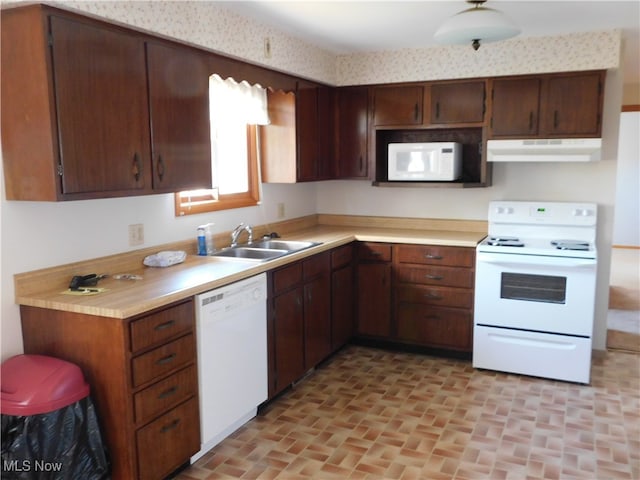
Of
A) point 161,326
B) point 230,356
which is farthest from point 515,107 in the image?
point 161,326

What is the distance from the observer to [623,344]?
4273 mm

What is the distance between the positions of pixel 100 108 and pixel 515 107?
9.19 feet

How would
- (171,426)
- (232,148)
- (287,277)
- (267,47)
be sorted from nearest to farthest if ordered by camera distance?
(171,426) → (287,277) → (267,47) → (232,148)

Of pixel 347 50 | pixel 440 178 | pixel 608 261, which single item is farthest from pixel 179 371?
pixel 608 261

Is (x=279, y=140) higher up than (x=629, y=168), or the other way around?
(x=279, y=140)

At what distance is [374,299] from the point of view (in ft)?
13.7

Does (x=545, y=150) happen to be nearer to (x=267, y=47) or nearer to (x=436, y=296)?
(x=436, y=296)

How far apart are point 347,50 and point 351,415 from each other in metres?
2.66

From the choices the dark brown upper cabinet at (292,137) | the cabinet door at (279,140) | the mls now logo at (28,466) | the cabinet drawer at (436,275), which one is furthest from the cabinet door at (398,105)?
the mls now logo at (28,466)

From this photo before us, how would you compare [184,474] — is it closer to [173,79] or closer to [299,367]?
[299,367]

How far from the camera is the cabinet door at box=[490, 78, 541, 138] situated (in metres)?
3.81

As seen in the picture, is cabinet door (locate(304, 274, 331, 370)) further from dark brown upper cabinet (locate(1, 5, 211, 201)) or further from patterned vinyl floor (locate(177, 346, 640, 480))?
dark brown upper cabinet (locate(1, 5, 211, 201))

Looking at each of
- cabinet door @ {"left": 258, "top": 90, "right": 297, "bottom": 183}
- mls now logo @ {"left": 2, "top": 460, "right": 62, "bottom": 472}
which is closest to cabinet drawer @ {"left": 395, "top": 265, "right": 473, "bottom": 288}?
cabinet door @ {"left": 258, "top": 90, "right": 297, "bottom": 183}

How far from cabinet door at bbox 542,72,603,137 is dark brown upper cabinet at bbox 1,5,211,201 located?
8.26 feet
